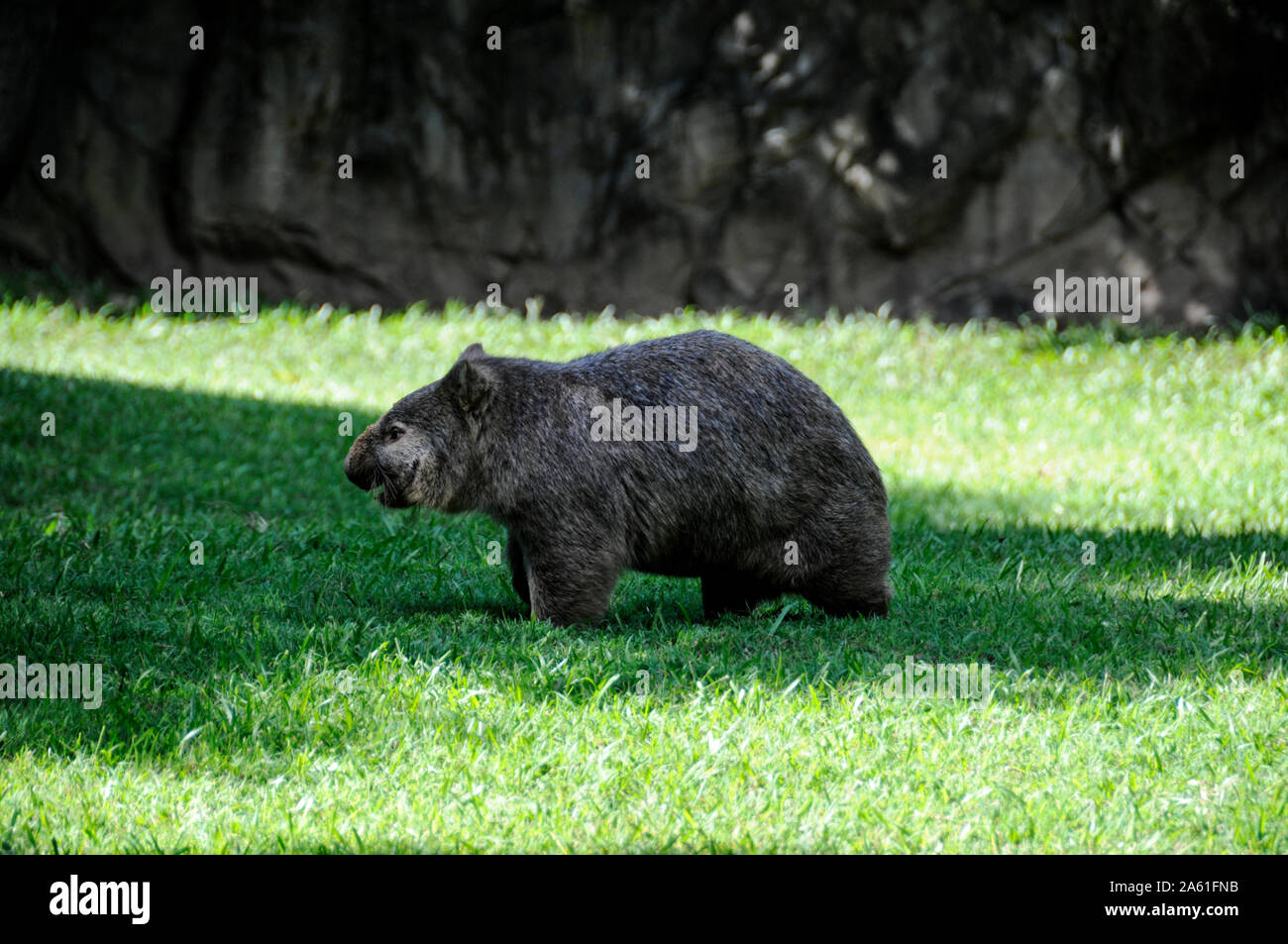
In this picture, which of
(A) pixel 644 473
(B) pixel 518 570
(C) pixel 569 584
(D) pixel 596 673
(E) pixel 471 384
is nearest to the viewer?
(D) pixel 596 673

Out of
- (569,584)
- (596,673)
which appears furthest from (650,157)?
(596,673)

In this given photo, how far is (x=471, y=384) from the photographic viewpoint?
609 centimetres

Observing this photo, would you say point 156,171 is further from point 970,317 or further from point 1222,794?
point 1222,794

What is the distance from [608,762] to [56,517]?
4.75 m

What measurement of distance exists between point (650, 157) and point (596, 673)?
416 inches

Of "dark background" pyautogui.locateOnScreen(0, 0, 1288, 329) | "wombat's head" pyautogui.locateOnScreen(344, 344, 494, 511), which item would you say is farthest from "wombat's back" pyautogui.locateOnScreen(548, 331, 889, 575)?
"dark background" pyautogui.locateOnScreen(0, 0, 1288, 329)

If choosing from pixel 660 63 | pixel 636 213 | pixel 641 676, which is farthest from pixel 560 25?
pixel 641 676

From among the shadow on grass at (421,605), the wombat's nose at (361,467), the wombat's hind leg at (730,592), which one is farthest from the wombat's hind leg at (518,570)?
the wombat's hind leg at (730,592)

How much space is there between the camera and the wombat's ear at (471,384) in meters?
6.07

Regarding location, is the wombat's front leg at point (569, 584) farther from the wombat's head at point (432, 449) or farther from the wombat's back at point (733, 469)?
the wombat's head at point (432, 449)

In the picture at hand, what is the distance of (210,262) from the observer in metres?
15.3

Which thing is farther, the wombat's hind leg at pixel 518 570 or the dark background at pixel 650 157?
the dark background at pixel 650 157

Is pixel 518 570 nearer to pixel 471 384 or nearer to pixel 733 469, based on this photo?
pixel 471 384

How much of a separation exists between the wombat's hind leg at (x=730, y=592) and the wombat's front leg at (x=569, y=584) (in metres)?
0.60
